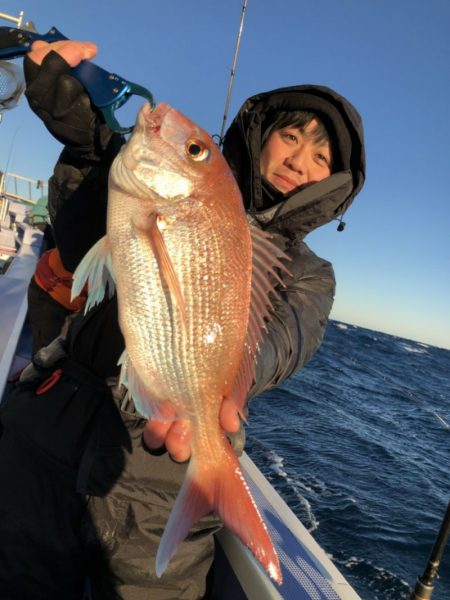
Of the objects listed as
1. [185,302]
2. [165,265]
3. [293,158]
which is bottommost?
[185,302]

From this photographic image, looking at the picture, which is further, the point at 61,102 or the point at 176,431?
the point at 61,102

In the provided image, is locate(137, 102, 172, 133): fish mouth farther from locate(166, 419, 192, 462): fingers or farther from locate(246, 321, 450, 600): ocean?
locate(246, 321, 450, 600): ocean

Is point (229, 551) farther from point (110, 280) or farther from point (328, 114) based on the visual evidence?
point (328, 114)

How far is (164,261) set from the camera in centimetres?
152

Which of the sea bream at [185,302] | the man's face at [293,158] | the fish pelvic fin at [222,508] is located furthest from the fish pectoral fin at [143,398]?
the man's face at [293,158]

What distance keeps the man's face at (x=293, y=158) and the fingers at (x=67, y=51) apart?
1.16 m

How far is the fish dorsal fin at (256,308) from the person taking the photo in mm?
1592

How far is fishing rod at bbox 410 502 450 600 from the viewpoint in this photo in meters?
2.24

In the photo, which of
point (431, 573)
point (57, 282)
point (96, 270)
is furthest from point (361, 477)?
point (96, 270)

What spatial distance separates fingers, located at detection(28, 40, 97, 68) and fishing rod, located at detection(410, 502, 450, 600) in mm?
2845

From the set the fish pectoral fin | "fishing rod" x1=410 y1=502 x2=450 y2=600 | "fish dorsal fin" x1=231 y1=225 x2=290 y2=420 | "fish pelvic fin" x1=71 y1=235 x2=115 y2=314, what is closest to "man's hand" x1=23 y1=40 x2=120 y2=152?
"fish pelvic fin" x1=71 y1=235 x2=115 y2=314

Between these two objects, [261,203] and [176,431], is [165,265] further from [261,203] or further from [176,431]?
[261,203]

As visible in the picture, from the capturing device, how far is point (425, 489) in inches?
339

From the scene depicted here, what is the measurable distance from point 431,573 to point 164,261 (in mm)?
2187
